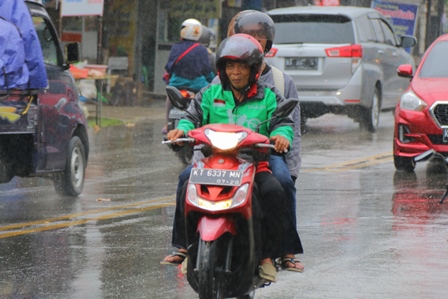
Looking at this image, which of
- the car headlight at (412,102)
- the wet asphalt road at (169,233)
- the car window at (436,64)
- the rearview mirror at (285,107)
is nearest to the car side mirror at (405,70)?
the car window at (436,64)

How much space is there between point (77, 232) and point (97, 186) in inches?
136

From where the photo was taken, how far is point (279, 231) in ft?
21.6

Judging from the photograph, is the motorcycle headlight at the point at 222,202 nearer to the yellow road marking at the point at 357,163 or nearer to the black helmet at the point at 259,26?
the black helmet at the point at 259,26

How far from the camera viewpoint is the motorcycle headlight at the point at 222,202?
20.2 ft

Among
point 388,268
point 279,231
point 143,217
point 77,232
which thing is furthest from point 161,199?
point 279,231

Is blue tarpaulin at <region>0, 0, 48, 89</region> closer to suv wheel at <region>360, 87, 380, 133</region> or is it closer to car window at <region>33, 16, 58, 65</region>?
car window at <region>33, 16, 58, 65</region>

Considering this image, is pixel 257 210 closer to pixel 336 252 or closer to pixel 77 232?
pixel 336 252

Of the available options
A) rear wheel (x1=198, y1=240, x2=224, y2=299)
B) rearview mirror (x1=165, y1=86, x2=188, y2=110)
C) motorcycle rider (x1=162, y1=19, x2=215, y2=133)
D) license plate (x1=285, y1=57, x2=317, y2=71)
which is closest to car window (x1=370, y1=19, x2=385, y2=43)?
license plate (x1=285, y1=57, x2=317, y2=71)

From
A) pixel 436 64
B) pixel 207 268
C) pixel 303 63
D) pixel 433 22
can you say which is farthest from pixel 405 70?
pixel 433 22

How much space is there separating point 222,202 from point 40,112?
5.31 m

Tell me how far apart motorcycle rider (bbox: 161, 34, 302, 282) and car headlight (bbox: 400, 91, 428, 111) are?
7.27 metres

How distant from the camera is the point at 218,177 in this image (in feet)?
20.4

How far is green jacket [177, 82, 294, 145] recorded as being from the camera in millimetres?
6730

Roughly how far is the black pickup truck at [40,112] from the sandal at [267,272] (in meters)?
4.57
